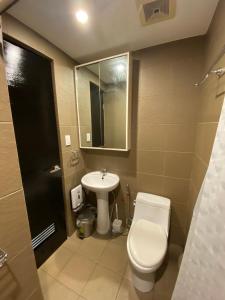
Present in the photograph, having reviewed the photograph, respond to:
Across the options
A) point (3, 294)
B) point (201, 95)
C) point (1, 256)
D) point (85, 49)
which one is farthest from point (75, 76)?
point (3, 294)

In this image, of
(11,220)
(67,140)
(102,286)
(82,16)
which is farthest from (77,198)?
(82,16)

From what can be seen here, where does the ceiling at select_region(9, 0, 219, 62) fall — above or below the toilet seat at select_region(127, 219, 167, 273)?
above

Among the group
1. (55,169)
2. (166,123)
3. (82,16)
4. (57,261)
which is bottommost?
(57,261)

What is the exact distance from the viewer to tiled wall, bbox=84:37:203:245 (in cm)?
137

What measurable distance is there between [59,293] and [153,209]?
3.84 ft

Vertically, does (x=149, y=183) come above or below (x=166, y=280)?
above

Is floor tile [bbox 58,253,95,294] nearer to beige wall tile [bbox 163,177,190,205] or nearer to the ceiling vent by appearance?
beige wall tile [bbox 163,177,190,205]

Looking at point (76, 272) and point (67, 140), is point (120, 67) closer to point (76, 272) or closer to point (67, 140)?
point (67, 140)

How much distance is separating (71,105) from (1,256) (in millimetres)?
1495

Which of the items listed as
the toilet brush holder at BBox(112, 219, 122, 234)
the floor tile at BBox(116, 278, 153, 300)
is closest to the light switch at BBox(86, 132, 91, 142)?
the toilet brush holder at BBox(112, 219, 122, 234)

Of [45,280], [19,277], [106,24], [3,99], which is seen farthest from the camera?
[45,280]

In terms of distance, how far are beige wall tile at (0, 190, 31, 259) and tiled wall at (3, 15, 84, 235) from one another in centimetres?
92

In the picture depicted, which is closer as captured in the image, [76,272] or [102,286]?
[102,286]

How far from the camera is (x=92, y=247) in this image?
1700 millimetres
